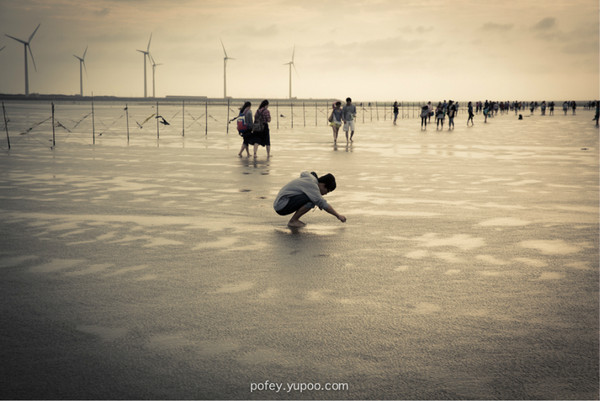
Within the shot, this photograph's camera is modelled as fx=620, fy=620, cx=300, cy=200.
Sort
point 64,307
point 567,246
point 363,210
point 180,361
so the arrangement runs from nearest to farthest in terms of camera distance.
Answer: point 180,361 < point 64,307 < point 567,246 < point 363,210

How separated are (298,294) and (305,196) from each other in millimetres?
3602

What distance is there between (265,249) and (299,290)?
1.94m

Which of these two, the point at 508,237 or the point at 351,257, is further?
the point at 508,237

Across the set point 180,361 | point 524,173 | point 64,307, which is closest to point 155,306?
point 64,307

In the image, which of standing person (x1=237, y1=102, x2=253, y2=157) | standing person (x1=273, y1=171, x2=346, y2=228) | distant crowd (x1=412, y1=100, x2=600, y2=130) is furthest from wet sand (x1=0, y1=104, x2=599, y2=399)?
distant crowd (x1=412, y1=100, x2=600, y2=130)

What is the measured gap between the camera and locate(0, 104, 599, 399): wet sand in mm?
4289

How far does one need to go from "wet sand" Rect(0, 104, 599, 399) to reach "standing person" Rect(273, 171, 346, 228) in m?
0.34

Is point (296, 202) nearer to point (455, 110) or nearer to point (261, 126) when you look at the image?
point (261, 126)

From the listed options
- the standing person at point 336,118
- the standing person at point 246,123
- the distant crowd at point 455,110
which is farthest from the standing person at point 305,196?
the distant crowd at point 455,110

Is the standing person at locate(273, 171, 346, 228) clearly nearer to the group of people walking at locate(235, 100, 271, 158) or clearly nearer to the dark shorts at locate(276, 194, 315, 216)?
the dark shorts at locate(276, 194, 315, 216)

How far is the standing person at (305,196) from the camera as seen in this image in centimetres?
936

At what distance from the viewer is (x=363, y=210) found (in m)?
11.3

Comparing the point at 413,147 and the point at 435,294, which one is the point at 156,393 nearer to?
the point at 435,294

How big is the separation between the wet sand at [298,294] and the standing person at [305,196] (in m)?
0.34
